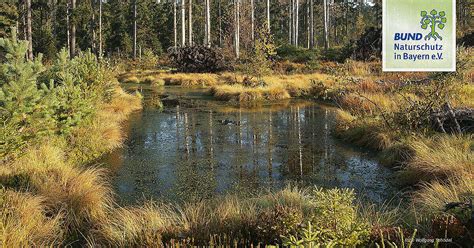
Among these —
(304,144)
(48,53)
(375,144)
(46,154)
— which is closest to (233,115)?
(304,144)

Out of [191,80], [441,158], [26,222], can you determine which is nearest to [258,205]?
[26,222]

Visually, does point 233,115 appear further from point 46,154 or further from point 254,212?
point 254,212

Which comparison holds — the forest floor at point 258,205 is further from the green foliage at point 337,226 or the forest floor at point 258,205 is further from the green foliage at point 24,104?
the green foliage at point 24,104

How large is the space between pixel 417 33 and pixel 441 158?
2.39 m

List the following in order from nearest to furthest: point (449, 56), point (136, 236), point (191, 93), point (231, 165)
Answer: point (136, 236)
point (449, 56)
point (231, 165)
point (191, 93)

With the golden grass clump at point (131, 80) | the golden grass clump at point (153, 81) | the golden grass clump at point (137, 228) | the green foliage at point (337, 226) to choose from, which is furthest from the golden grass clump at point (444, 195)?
the golden grass clump at point (131, 80)

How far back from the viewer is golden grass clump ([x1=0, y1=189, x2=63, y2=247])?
4414 millimetres

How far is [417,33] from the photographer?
5.85 meters

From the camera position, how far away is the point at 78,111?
889 cm

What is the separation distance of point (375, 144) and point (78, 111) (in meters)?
6.41

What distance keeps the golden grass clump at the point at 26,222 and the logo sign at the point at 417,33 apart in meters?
4.62

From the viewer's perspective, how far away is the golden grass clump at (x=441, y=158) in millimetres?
6691

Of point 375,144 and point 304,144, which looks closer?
point 375,144

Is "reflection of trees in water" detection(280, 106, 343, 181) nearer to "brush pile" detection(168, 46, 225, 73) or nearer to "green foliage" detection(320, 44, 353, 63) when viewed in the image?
"brush pile" detection(168, 46, 225, 73)
